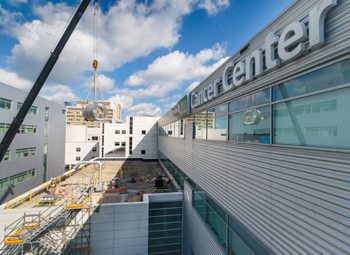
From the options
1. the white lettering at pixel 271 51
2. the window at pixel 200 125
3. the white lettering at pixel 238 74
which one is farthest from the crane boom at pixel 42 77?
the white lettering at pixel 271 51

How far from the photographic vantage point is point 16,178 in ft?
69.4

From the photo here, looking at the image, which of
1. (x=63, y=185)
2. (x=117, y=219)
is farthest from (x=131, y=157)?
Answer: (x=117, y=219)

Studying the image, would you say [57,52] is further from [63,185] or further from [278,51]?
[278,51]

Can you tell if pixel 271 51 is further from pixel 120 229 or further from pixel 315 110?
pixel 120 229

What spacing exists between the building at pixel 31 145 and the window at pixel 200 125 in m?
20.5

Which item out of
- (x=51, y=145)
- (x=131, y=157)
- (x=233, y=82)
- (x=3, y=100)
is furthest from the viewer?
(x=131, y=157)

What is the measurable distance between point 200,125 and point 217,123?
2174mm

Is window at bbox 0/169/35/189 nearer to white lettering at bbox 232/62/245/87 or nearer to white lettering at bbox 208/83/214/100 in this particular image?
white lettering at bbox 208/83/214/100

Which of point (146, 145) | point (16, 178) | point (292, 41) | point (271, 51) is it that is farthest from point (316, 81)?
point (146, 145)

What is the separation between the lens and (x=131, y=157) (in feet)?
116

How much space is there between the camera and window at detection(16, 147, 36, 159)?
2138cm

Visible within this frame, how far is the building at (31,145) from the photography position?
19344 millimetres

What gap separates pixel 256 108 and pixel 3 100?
81.3 ft

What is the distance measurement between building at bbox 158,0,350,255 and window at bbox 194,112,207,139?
2101mm
